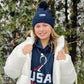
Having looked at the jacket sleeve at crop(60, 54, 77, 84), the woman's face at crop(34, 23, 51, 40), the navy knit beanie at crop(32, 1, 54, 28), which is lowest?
the jacket sleeve at crop(60, 54, 77, 84)

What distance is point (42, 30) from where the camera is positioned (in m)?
2.48

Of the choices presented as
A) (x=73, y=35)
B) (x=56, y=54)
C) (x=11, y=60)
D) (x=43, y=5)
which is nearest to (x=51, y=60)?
(x=56, y=54)

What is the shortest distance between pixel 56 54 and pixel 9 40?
5.59 ft

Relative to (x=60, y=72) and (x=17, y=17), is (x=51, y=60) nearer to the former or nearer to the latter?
(x=60, y=72)

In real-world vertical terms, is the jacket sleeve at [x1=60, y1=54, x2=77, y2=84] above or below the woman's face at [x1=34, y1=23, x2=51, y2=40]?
below

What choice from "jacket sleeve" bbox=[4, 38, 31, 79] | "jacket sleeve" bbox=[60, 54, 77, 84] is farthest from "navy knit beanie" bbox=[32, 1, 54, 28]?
"jacket sleeve" bbox=[60, 54, 77, 84]

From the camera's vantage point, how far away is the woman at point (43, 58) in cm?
250

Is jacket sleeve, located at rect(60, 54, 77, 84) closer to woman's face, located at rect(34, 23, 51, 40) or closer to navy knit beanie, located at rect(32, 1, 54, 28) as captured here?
woman's face, located at rect(34, 23, 51, 40)

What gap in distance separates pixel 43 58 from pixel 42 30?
37 cm

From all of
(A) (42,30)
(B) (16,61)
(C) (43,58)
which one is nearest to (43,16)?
(A) (42,30)

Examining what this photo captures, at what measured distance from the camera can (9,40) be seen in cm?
398

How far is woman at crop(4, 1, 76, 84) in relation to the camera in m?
2.50

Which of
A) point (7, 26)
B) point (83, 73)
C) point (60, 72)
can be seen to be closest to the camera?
point (60, 72)

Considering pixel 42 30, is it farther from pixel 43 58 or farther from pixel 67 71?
pixel 67 71
